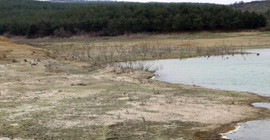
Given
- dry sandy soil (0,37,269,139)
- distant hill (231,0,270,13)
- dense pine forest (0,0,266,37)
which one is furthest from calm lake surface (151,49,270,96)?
distant hill (231,0,270,13)

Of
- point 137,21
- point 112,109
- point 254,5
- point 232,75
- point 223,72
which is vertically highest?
point 112,109

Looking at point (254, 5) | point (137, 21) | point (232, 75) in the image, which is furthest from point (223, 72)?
point (254, 5)

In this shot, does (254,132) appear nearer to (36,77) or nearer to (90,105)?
(90,105)

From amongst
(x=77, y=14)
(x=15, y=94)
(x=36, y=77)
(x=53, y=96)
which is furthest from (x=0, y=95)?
(x=77, y=14)

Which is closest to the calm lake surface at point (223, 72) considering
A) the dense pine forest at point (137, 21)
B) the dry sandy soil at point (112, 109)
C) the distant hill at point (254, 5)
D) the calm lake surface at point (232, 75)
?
the calm lake surface at point (232, 75)

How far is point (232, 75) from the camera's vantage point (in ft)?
69.8

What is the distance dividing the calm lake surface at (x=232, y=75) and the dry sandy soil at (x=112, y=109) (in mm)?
616

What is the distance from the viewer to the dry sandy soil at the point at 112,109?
9898 millimetres

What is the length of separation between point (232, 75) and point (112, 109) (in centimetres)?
1041

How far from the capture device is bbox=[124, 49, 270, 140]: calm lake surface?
1055cm

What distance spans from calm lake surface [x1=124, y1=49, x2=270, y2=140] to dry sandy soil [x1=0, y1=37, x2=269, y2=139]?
616 mm

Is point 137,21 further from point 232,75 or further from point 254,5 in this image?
point 254,5

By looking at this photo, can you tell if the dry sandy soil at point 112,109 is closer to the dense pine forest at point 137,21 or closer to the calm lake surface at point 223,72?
the calm lake surface at point 223,72

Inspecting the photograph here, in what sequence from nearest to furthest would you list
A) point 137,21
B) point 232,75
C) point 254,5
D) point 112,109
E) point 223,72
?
point 112,109, point 232,75, point 223,72, point 137,21, point 254,5
